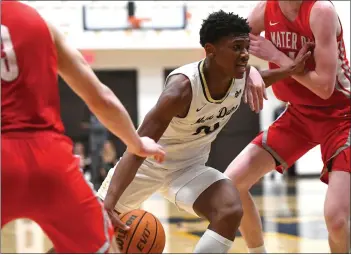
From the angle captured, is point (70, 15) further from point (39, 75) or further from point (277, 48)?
point (39, 75)

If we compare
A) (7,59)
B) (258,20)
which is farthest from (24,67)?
(258,20)

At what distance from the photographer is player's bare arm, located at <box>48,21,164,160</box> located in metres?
3.16

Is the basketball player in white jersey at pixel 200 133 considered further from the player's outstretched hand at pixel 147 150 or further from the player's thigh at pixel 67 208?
the player's thigh at pixel 67 208

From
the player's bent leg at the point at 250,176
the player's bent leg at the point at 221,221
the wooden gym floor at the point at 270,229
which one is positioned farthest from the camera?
the wooden gym floor at the point at 270,229

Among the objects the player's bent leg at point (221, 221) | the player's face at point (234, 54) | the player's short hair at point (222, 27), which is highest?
the player's short hair at point (222, 27)

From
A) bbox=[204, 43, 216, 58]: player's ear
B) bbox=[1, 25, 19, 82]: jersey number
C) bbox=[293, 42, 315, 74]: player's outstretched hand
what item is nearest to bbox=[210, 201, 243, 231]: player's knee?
bbox=[204, 43, 216, 58]: player's ear

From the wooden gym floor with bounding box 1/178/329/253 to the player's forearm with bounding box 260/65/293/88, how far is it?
2.39 m

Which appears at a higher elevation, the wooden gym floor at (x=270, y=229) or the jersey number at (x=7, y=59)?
the jersey number at (x=7, y=59)

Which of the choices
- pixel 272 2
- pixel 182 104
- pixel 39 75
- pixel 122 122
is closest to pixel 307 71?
pixel 272 2

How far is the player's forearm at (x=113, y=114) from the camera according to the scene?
10.6 feet

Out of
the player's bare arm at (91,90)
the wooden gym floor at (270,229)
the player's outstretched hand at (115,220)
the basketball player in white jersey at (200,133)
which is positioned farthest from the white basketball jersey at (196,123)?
the wooden gym floor at (270,229)

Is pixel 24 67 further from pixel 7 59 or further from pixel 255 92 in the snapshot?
pixel 255 92

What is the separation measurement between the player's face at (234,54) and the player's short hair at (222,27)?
0.14 feet

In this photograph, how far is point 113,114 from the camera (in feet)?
10.7
